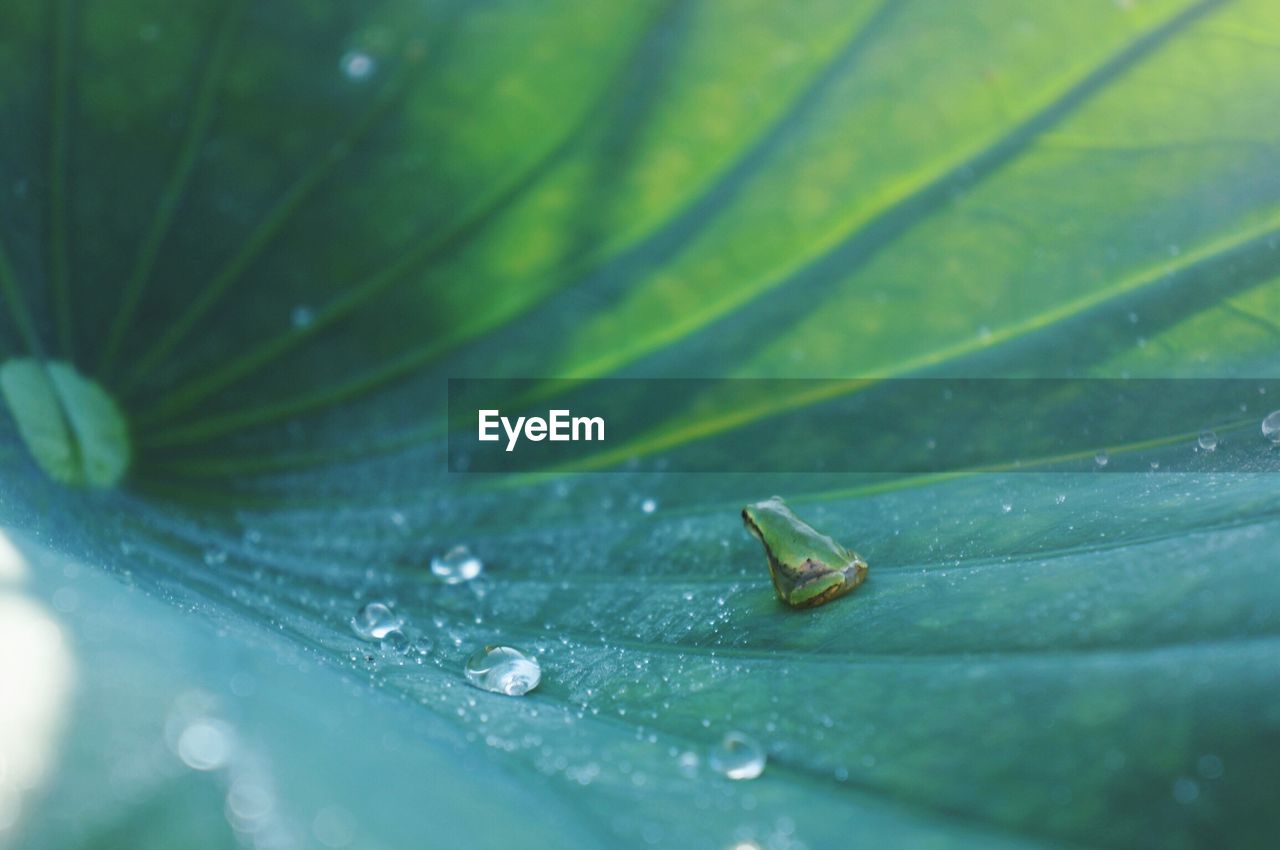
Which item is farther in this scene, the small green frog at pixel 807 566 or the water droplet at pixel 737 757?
the small green frog at pixel 807 566

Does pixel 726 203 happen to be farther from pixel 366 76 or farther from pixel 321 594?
pixel 321 594

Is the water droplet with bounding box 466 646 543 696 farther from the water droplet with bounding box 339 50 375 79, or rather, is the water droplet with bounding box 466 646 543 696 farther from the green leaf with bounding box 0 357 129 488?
the water droplet with bounding box 339 50 375 79

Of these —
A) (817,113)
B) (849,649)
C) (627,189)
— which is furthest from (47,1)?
(849,649)

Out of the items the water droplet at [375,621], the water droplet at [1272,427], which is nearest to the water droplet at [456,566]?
the water droplet at [375,621]

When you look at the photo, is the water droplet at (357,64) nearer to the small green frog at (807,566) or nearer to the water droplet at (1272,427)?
the small green frog at (807,566)

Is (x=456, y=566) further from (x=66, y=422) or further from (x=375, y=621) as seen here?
(x=66, y=422)

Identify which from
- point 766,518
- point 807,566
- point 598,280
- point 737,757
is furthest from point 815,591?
point 598,280
